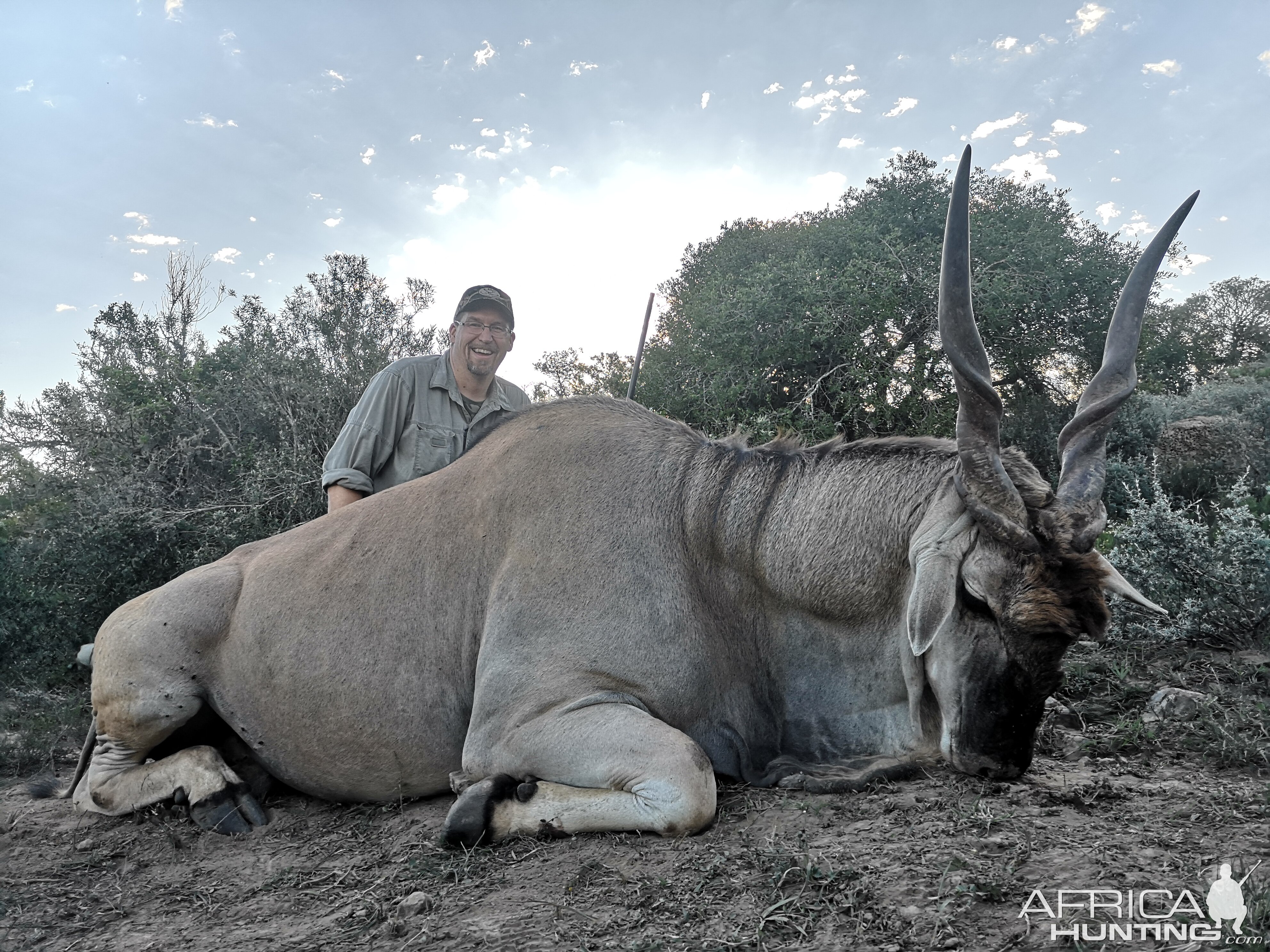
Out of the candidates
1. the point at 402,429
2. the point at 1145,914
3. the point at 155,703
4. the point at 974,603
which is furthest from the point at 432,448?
the point at 1145,914

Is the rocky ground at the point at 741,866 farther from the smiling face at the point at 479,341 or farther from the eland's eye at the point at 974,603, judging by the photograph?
the smiling face at the point at 479,341

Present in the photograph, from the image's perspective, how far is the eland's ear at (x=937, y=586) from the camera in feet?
9.84

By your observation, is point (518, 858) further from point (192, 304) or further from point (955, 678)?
point (192, 304)

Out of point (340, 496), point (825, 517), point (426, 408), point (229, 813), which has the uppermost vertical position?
point (426, 408)

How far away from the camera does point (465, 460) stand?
4.24 metres

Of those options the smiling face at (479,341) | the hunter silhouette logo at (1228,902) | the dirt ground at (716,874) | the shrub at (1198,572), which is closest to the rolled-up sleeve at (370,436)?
the smiling face at (479,341)

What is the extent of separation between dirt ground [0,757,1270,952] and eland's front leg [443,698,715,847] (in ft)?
0.24

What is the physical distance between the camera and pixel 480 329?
6.04 m

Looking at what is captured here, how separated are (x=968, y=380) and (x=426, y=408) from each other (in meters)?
3.82

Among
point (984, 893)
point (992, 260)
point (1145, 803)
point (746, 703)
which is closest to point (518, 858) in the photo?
point (746, 703)

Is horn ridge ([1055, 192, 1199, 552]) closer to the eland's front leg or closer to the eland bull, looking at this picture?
the eland bull

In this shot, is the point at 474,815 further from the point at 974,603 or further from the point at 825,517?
the point at 974,603

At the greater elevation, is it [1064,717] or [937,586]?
[937,586]

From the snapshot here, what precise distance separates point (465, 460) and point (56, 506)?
7.66 m
